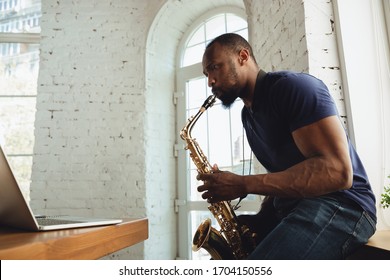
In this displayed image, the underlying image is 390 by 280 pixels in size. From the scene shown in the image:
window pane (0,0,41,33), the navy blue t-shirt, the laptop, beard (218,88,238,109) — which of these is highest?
window pane (0,0,41,33)

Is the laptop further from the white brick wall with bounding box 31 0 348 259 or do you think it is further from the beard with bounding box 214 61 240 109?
the white brick wall with bounding box 31 0 348 259

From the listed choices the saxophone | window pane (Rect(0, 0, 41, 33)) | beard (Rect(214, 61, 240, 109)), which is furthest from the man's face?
window pane (Rect(0, 0, 41, 33))

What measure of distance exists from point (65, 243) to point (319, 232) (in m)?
0.79

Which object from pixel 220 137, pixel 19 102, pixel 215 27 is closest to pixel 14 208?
pixel 220 137

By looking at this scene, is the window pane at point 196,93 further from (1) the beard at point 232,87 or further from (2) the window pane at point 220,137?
(1) the beard at point 232,87

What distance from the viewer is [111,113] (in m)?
2.97

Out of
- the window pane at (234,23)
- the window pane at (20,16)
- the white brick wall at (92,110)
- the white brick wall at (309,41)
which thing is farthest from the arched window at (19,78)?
the white brick wall at (309,41)

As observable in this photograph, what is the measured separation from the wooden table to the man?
0.50 m

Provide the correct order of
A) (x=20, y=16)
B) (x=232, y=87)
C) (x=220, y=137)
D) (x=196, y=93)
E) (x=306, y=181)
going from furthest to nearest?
1. (x=20, y=16)
2. (x=196, y=93)
3. (x=220, y=137)
4. (x=232, y=87)
5. (x=306, y=181)

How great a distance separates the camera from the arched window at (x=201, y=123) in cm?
282

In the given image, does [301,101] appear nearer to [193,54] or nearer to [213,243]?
[213,243]

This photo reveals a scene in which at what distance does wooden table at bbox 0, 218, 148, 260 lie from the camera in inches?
18.9

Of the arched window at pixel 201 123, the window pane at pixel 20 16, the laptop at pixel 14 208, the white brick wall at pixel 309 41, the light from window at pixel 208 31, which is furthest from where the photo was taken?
the window pane at pixel 20 16
